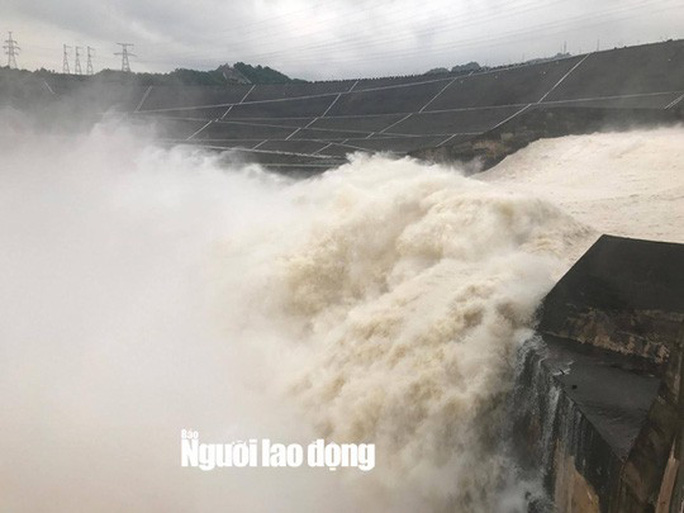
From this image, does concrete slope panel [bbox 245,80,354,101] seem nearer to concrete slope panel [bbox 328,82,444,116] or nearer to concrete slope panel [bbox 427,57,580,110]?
concrete slope panel [bbox 328,82,444,116]

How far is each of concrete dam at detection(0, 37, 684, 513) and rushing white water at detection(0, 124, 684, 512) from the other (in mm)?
615

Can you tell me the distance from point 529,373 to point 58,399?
5551mm

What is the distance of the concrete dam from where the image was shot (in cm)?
414

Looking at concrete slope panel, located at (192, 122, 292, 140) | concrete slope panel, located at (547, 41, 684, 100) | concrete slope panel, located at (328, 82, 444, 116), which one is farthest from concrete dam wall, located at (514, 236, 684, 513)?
concrete slope panel, located at (192, 122, 292, 140)

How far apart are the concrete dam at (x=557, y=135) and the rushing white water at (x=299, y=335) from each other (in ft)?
2.02

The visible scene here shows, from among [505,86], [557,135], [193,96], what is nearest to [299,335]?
[557,135]

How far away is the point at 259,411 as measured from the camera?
22.9ft

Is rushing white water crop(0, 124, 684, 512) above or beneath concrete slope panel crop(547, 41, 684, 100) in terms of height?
beneath

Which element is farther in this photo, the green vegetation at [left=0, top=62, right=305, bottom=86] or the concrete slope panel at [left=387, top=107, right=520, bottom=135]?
the green vegetation at [left=0, top=62, right=305, bottom=86]

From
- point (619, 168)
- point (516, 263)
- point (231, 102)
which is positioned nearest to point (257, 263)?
point (516, 263)

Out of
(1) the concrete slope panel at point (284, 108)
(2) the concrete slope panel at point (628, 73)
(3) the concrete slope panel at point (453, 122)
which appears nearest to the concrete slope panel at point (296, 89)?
(1) the concrete slope panel at point (284, 108)

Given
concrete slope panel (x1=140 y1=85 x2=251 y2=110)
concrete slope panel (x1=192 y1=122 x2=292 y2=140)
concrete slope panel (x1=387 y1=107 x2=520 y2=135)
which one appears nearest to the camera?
concrete slope panel (x1=387 y1=107 x2=520 y2=135)

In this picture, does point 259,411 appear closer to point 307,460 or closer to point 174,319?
point 307,460

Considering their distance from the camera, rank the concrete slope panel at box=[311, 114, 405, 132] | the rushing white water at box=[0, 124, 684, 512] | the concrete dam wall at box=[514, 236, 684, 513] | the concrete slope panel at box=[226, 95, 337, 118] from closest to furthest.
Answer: the concrete dam wall at box=[514, 236, 684, 513] < the rushing white water at box=[0, 124, 684, 512] < the concrete slope panel at box=[311, 114, 405, 132] < the concrete slope panel at box=[226, 95, 337, 118]
